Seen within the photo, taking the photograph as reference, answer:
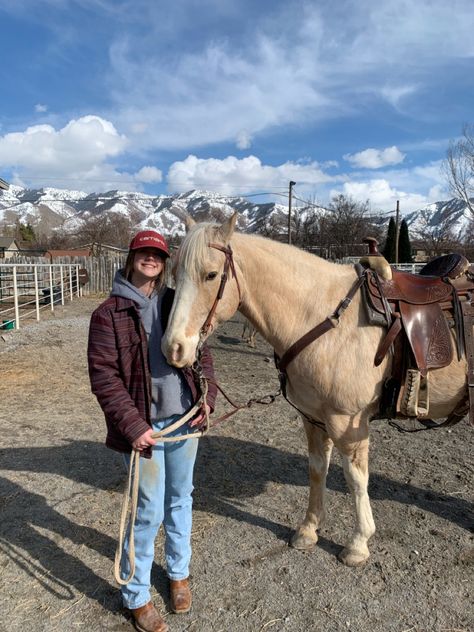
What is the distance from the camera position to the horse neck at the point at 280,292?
86.5 inches

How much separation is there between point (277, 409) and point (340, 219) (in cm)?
4147

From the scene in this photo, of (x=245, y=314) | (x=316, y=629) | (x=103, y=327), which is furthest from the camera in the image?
(x=245, y=314)

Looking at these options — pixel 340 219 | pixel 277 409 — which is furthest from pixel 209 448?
pixel 340 219

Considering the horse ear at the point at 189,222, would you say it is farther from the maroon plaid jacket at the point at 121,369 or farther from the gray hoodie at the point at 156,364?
the maroon plaid jacket at the point at 121,369

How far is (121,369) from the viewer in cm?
195

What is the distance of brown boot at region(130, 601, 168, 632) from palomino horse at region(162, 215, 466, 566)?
1.28 m

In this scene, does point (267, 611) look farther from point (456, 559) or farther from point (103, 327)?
point (103, 327)

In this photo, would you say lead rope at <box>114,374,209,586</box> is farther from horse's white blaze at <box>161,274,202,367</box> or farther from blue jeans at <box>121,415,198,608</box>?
horse's white blaze at <box>161,274,202,367</box>

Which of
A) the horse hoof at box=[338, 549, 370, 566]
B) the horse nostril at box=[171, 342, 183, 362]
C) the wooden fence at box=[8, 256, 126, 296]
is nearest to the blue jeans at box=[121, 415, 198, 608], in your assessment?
the horse nostril at box=[171, 342, 183, 362]

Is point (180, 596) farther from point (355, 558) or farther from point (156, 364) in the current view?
point (156, 364)

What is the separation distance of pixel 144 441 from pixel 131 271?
83 cm

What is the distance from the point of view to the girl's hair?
201 centimetres

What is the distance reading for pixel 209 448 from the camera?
411 cm

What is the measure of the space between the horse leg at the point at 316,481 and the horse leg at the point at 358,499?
245mm
